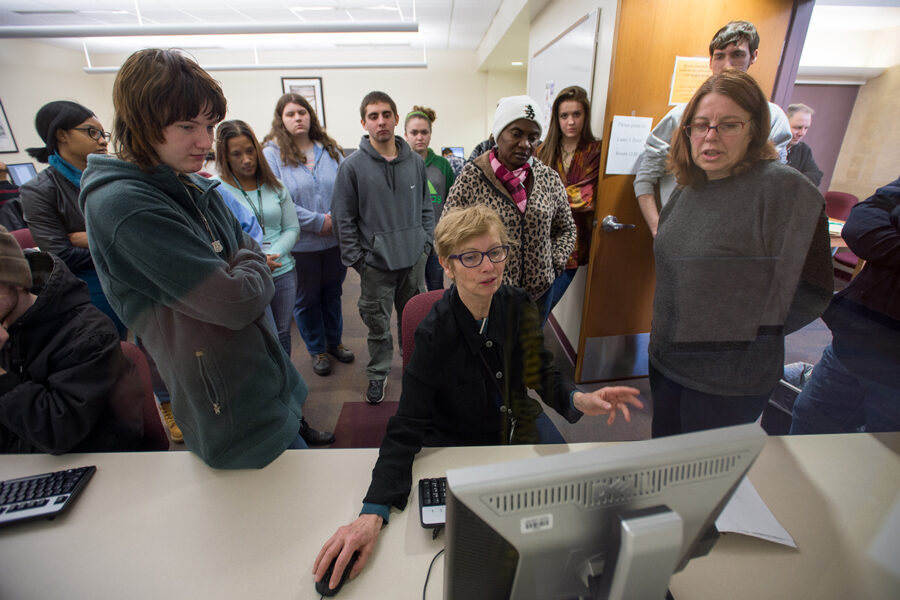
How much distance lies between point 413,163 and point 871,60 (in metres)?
1.68

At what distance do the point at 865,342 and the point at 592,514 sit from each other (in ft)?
4.47

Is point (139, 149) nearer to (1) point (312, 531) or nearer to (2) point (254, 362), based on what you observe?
(2) point (254, 362)

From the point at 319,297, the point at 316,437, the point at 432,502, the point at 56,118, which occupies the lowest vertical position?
the point at 316,437

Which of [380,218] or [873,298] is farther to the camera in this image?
[380,218]

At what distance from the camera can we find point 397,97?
6391 mm

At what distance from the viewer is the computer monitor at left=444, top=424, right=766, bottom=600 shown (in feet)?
1.33

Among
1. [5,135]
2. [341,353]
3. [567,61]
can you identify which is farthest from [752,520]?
[5,135]

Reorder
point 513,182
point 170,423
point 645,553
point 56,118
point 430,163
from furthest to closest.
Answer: point 430,163, point 170,423, point 513,182, point 56,118, point 645,553

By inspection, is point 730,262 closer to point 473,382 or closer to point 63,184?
point 473,382

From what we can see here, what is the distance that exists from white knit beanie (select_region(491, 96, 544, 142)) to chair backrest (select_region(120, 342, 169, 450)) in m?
1.47

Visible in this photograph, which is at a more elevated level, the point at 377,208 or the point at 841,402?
the point at 377,208

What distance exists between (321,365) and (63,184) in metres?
1.43

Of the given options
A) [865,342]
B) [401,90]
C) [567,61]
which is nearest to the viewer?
[865,342]

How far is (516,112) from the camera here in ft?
5.07
